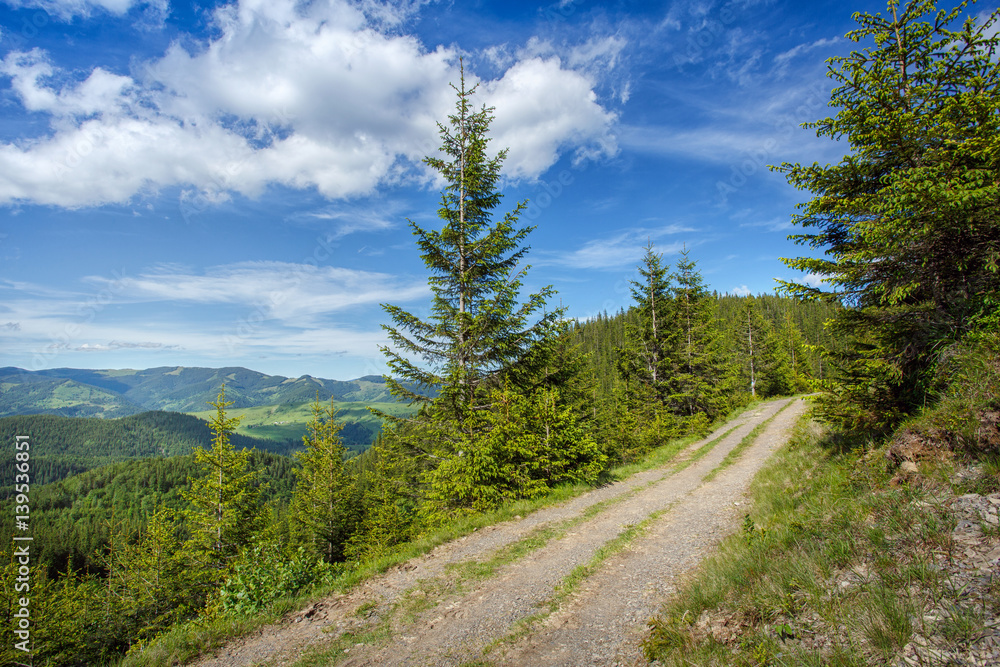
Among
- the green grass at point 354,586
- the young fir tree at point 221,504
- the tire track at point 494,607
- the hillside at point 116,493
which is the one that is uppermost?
the tire track at point 494,607

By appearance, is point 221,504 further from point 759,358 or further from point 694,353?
point 759,358

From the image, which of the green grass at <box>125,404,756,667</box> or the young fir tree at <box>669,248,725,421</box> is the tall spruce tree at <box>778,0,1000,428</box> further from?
the young fir tree at <box>669,248,725,421</box>

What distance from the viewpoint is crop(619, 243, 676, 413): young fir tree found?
24.8 m

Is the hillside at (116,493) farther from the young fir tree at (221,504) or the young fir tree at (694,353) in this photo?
the young fir tree at (694,353)

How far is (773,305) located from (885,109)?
14371cm

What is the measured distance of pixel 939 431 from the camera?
5285 millimetres

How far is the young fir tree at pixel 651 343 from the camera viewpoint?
24.8 m

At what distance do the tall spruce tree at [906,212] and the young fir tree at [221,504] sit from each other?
2500 cm

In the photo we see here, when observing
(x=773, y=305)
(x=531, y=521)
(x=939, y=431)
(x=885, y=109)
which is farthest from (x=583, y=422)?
(x=773, y=305)

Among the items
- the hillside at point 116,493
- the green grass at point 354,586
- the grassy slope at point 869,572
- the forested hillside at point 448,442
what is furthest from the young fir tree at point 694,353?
the hillside at point 116,493

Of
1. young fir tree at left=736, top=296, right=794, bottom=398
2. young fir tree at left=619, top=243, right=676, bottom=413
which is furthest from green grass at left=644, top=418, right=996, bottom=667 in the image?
young fir tree at left=736, top=296, right=794, bottom=398

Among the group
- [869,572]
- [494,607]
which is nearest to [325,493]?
[494,607]

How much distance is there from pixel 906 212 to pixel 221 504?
28.0 meters

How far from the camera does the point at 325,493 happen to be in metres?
21.0
